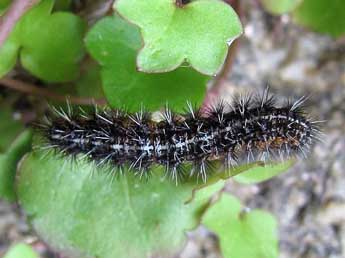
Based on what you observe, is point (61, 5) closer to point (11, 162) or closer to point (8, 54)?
point (8, 54)

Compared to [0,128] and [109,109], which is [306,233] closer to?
[109,109]

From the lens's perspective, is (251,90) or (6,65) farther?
(251,90)

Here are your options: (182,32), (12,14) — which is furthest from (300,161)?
(12,14)

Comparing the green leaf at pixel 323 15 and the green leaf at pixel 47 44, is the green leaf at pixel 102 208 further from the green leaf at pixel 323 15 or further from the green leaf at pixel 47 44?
the green leaf at pixel 323 15

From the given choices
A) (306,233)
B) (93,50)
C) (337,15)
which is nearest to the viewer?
(93,50)

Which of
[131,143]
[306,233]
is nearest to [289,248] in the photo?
[306,233]

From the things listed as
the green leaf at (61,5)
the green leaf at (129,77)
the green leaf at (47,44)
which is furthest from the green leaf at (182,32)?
the green leaf at (61,5)
